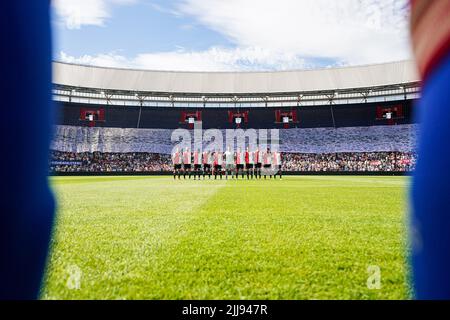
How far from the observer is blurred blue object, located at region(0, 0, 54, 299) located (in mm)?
705

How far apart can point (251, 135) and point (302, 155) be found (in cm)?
524

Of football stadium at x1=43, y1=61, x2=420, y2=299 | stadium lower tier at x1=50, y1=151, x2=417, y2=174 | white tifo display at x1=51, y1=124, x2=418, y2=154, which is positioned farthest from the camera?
white tifo display at x1=51, y1=124, x2=418, y2=154

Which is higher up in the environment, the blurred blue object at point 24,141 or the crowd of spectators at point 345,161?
the blurred blue object at point 24,141

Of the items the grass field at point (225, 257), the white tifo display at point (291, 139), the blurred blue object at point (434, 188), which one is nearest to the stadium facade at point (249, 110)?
the white tifo display at point (291, 139)

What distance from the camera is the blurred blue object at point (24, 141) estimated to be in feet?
2.31

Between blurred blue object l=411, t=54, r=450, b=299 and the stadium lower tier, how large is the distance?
29819 millimetres

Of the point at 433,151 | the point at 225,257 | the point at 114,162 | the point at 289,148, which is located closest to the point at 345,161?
the point at 289,148

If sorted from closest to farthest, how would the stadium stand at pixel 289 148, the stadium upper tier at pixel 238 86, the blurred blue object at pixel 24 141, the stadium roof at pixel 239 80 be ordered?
the blurred blue object at pixel 24 141 < the stadium stand at pixel 289 148 < the stadium upper tier at pixel 238 86 < the stadium roof at pixel 239 80

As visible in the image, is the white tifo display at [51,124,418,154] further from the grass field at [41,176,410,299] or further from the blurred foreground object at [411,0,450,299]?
the blurred foreground object at [411,0,450,299]

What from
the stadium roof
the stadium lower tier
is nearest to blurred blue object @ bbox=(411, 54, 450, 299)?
the stadium lower tier

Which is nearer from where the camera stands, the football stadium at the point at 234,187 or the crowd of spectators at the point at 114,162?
the football stadium at the point at 234,187

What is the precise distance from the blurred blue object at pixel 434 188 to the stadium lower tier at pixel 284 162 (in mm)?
29819

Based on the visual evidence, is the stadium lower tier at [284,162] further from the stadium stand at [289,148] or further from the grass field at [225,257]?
the grass field at [225,257]
